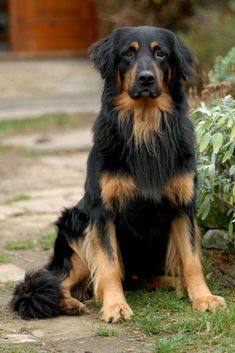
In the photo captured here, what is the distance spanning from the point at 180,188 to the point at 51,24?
1181cm

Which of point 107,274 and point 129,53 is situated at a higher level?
point 129,53

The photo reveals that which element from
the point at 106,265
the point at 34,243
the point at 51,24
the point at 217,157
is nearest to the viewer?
the point at 106,265

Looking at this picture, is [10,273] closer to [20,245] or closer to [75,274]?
[20,245]

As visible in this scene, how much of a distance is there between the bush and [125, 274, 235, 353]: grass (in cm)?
67

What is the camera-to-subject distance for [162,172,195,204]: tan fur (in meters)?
5.34

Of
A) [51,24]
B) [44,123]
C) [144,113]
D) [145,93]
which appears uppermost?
[51,24]

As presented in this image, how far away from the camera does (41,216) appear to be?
8.05 metres

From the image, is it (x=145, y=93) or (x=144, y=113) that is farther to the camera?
→ (x=144, y=113)

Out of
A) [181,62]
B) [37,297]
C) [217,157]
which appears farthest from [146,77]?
Result: [37,297]

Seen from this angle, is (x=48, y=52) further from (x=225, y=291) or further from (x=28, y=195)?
(x=225, y=291)

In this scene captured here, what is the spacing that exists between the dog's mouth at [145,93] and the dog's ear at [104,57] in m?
0.27

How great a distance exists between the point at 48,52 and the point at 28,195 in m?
8.11

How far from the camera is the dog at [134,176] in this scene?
5270 millimetres

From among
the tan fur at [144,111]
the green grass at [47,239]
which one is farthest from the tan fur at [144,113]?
the green grass at [47,239]
